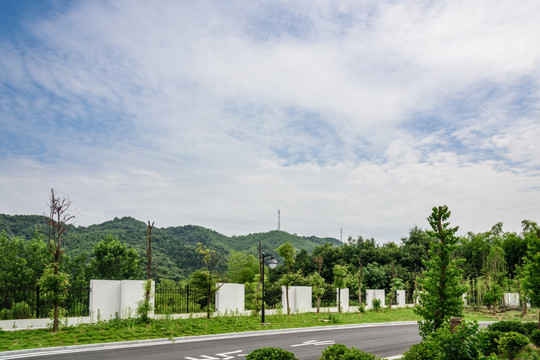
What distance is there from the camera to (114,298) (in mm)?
20406

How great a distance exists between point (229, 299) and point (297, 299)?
7.51m

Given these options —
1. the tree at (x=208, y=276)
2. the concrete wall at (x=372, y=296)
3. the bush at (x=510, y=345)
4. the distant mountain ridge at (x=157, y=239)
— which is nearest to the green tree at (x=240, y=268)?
the distant mountain ridge at (x=157, y=239)

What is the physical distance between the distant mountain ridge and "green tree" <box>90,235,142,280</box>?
A: 295cm

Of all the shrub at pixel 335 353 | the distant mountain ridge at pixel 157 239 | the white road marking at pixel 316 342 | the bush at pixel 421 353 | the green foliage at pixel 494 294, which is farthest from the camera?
the distant mountain ridge at pixel 157 239

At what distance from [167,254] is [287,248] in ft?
92.7

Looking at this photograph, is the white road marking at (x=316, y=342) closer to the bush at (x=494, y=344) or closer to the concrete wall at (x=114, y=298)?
the bush at (x=494, y=344)

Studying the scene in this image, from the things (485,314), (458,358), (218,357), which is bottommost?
(485,314)

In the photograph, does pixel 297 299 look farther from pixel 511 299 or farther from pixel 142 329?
pixel 511 299

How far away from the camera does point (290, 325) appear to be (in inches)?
977

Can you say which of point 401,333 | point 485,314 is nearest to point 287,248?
point 401,333

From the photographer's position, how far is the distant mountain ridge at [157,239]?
156 ft

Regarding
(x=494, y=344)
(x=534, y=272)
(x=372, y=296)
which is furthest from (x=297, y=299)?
(x=494, y=344)

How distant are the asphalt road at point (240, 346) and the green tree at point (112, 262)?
22.1 metres

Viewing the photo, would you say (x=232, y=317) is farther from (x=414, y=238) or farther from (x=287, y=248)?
(x=414, y=238)
